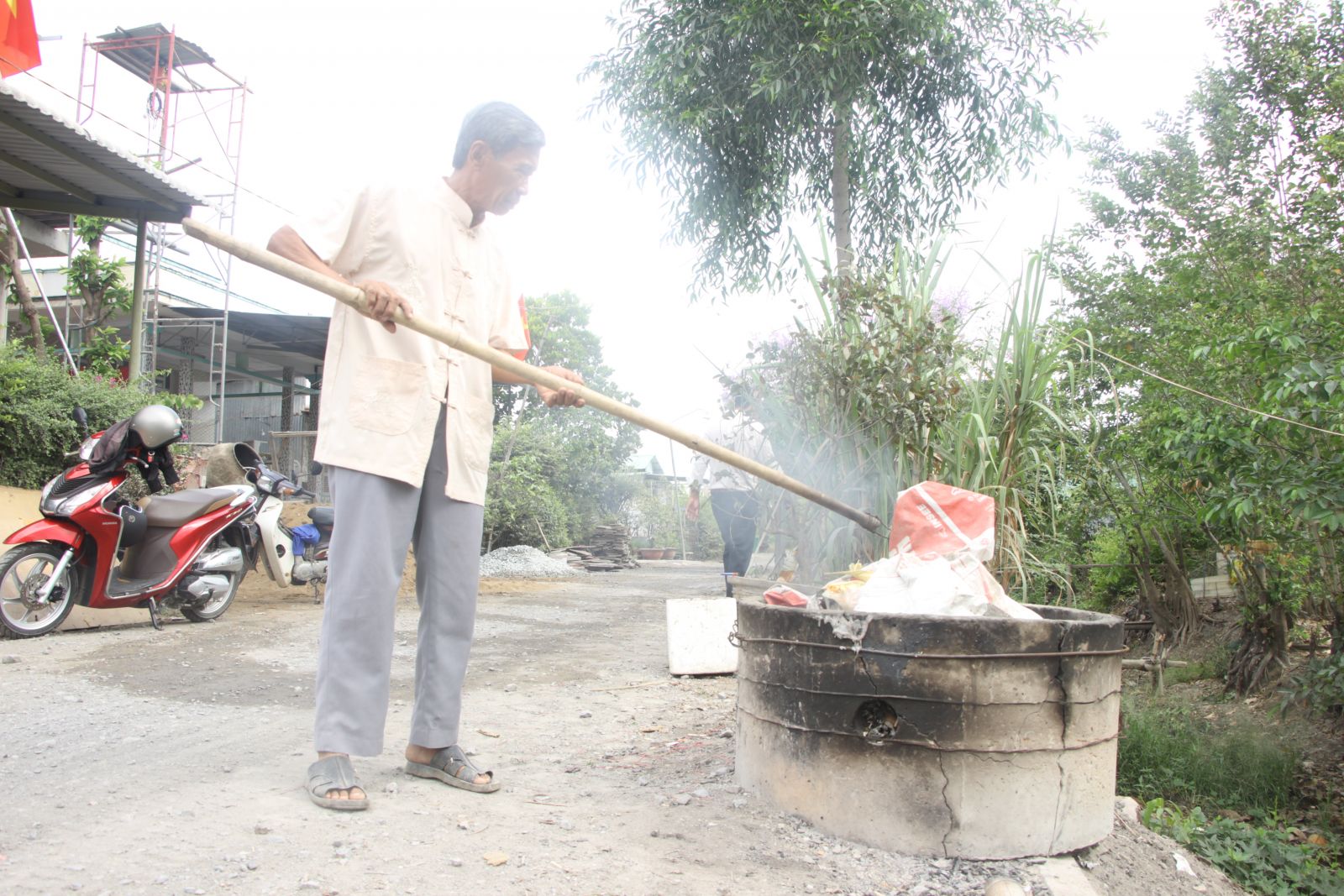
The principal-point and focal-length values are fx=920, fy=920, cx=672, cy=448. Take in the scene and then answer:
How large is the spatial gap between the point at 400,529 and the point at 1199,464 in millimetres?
3496

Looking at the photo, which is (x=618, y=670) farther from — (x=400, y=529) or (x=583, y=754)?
(x=400, y=529)

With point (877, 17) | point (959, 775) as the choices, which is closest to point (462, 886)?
point (959, 775)

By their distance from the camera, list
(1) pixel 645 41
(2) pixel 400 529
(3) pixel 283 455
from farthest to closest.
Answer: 1. (3) pixel 283 455
2. (1) pixel 645 41
3. (2) pixel 400 529

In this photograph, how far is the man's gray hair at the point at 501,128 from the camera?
253 centimetres

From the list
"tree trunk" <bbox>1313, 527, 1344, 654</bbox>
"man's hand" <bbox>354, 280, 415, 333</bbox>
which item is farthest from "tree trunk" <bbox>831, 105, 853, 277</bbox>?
"man's hand" <bbox>354, 280, 415, 333</bbox>

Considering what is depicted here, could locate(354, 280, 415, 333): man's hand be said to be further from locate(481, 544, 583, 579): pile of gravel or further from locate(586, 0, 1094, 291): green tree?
locate(481, 544, 583, 579): pile of gravel

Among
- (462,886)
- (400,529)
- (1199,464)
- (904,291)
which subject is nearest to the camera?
(462,886)

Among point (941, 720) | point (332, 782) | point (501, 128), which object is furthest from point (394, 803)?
point (501, 128)

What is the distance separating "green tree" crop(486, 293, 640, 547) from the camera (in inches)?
472

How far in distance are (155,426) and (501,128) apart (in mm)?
3771

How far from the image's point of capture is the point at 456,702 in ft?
8.29

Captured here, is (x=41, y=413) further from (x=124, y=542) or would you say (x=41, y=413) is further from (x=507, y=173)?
(x=507, y=173)

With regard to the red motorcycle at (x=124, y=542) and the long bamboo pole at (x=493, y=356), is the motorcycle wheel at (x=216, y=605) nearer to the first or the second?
the red motorcycle at (x=124, y=542)

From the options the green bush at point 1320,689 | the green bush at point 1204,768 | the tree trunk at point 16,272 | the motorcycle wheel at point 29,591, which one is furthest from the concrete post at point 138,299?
the green bush at point 1320,689
